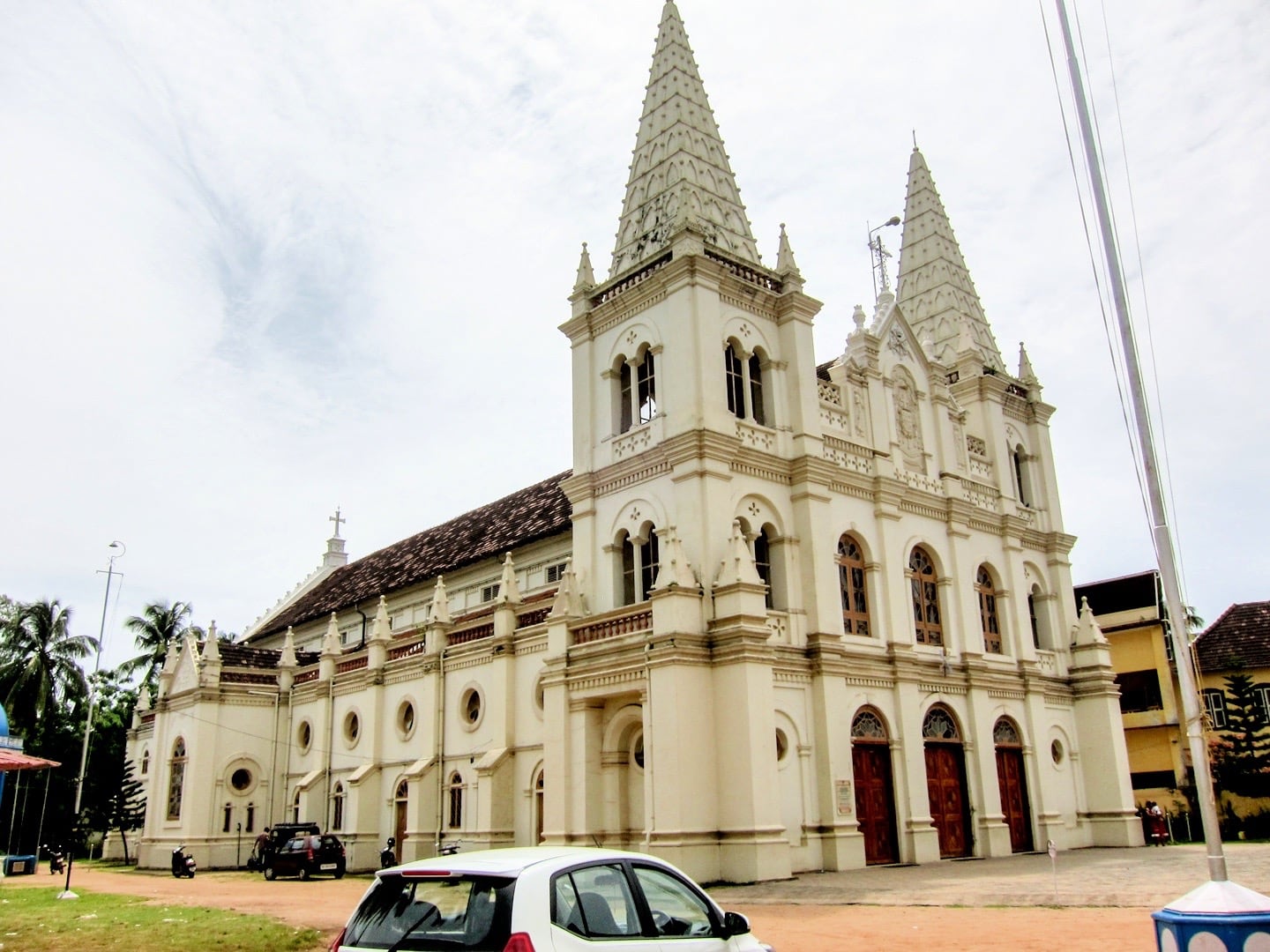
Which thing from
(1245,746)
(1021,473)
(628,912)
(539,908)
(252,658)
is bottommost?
(628,912)

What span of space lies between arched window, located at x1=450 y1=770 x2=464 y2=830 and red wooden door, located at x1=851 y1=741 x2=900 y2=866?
10639mm

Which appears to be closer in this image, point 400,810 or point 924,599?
point 924,599

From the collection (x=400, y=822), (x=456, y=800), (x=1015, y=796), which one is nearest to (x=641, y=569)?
(x=456, y=800)

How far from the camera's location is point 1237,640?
43.0 metres

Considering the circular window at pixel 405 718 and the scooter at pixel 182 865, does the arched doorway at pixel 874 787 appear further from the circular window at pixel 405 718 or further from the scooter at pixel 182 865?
Result: the scooter at pixel 182 865

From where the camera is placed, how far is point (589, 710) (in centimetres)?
2352

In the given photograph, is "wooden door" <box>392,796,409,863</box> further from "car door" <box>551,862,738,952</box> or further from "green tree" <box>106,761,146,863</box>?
"car door" <box>551,862,738,952</box>

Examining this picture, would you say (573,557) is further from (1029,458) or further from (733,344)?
(1029,458)

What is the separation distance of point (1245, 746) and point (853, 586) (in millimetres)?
21197

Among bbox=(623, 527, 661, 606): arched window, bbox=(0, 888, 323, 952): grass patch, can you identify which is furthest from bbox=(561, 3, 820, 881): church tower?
bbox=(0, 888, 323, 952): grass patch

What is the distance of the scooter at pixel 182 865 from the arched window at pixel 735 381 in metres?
21.5

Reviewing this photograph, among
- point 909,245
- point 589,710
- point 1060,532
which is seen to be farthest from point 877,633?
point 909,245

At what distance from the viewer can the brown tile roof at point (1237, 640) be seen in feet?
138

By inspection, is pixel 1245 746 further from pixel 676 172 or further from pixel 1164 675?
pixel 676 172
